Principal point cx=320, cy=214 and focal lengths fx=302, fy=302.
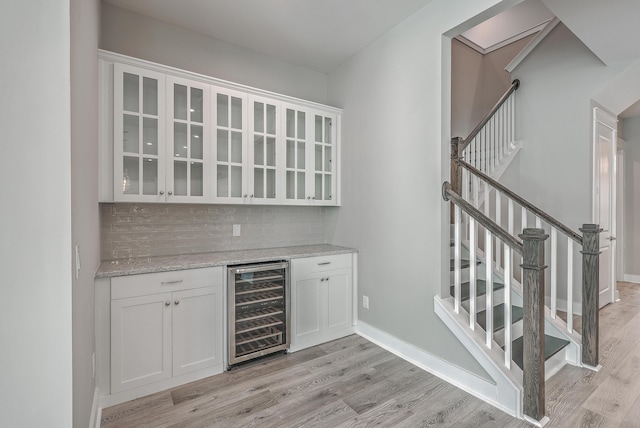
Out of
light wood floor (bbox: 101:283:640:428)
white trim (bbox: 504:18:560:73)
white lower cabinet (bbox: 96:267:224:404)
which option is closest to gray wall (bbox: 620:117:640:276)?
white trim (bbox: 504:18:560:73)

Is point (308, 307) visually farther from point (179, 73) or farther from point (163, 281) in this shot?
point (179, 73)

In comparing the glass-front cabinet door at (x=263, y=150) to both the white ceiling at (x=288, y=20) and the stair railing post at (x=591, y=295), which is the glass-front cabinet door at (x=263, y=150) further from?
the stair railing post at (x=591, y=295)

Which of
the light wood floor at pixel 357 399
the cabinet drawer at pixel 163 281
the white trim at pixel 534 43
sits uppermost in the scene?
the white trim at pixel 534 43

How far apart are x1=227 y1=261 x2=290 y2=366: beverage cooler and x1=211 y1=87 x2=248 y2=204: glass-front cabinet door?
2.31 ft

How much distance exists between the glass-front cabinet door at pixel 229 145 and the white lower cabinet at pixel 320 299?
0.88 meters

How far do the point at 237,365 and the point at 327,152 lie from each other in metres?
2.32

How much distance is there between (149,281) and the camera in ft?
7.06

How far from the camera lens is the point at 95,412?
1.83m

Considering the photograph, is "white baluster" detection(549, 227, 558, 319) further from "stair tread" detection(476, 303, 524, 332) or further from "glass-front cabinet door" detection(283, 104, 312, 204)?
"glass-front cabinet door" detection(283, 104, 312, 204)

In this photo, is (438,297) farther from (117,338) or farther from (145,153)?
(145,153)

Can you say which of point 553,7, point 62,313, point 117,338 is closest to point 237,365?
point 117,338

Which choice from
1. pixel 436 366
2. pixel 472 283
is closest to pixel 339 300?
pixel 436 366

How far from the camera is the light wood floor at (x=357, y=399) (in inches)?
73.6

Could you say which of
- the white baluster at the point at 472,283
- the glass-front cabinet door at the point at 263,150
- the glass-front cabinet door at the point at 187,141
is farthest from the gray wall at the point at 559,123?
the glass-front cabinet door at the point at 187,141
